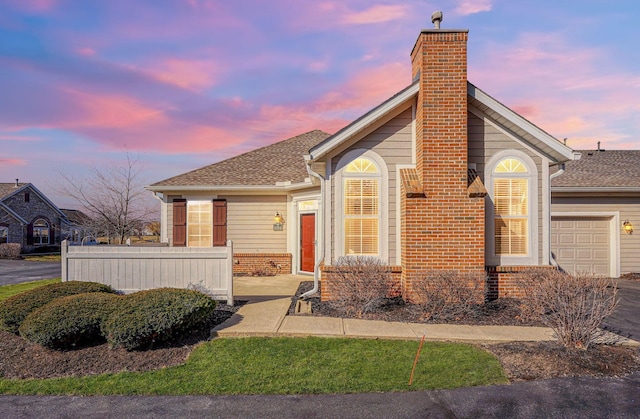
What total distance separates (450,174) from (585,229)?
8.12m

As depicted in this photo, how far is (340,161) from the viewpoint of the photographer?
8508mm

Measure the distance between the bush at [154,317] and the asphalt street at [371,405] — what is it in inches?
46.3

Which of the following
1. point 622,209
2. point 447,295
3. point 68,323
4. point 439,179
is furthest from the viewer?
point 622,209

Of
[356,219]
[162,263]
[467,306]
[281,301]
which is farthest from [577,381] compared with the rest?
[162,263]

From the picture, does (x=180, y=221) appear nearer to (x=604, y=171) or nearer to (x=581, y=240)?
(x=581, y=240)

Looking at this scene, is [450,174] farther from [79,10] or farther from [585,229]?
[79,10]

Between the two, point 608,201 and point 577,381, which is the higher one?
point 608,201

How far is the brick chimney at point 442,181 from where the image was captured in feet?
25.4

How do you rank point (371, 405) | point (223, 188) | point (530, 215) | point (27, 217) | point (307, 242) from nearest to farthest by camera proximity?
1. point (371, 405)
2. point (530, 215)
3. point (307, 242)
4. point (223, 188)
5. point (27, 217)

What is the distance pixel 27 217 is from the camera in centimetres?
3309

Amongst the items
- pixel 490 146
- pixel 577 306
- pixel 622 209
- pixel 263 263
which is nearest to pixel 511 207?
pixel 490 146

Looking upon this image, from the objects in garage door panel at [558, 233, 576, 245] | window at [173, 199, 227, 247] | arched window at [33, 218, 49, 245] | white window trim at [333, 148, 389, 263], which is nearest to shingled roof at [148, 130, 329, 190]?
window at [173, 199, 227, 247]

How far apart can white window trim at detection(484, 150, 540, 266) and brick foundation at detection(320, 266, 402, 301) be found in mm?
2033

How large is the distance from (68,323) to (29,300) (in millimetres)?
1620
